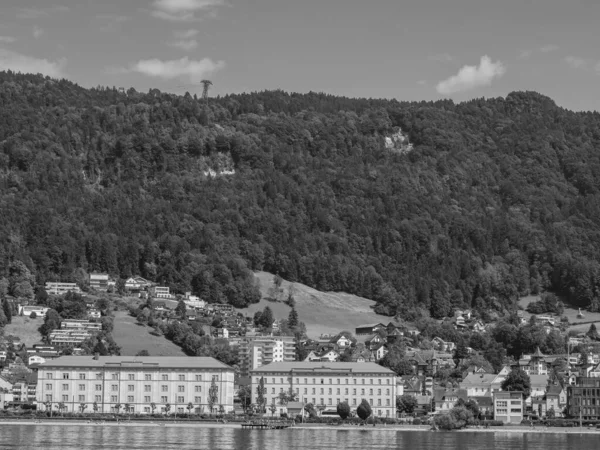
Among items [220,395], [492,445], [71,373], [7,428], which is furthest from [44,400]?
[492,445]

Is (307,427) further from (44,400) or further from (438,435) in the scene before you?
(44,400)

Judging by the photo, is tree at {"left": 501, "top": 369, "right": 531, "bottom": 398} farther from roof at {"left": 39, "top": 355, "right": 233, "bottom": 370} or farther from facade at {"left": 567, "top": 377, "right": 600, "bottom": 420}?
roof at {"left": 39, "top": 355, "right": 233, "bottom": 370}

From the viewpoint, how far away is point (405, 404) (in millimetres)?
187875

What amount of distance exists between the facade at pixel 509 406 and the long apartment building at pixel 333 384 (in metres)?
14.2

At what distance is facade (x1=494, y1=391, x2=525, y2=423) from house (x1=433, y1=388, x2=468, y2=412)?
9.48m

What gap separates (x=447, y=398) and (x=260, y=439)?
201ft

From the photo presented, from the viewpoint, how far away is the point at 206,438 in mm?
134250

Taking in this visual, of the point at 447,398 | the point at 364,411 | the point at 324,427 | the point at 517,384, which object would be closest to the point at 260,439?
the point at 324,427

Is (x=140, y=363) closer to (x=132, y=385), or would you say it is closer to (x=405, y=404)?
(x=132, y=385)

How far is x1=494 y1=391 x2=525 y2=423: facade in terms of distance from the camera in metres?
174

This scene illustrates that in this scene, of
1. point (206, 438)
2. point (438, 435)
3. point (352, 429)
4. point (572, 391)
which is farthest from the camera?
point (572, 391)

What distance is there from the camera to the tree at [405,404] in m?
187

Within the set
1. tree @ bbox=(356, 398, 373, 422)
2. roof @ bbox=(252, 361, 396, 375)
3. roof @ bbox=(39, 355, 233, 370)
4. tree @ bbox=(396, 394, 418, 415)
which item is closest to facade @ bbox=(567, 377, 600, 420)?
tree @ bbox=(396, 394, 418, 415)

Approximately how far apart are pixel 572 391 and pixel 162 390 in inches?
1998
